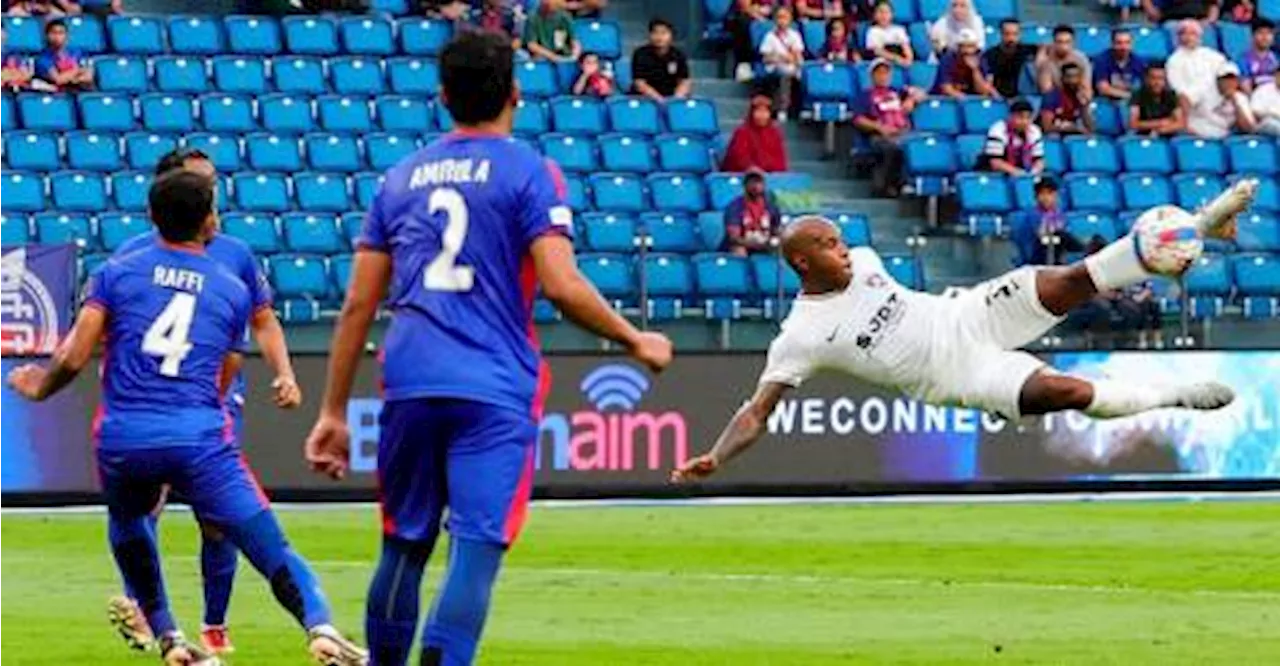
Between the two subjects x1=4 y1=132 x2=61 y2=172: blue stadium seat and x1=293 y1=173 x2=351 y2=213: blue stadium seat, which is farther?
x1=293 y1=173 x2=351 y2=213: blue stadium seat

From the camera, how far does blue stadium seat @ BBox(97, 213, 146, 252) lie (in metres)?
29.4

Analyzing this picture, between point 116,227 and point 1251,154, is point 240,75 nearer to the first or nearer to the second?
point 116,227

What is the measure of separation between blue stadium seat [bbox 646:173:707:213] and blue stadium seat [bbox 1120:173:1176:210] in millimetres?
4681

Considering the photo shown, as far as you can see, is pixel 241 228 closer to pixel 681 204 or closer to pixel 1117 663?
pixel 681 204

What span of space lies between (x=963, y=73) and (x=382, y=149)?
22.4ft

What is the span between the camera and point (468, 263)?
10586 mm

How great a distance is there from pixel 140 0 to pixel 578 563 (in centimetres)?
1496

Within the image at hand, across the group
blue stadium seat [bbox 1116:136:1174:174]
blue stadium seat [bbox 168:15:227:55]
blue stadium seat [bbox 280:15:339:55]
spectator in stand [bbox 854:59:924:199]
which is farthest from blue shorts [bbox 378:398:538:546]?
blue stadium seat [bbox 1116:136:1174:174]

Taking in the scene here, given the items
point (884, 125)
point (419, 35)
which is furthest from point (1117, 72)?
point (419, 35)

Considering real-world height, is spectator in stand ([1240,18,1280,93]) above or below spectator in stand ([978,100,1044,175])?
above

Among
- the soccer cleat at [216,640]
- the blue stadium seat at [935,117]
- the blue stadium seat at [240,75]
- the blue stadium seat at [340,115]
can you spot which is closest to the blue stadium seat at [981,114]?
the blue stadium seat at [935,117]

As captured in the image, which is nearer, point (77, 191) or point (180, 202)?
point (180, 202)

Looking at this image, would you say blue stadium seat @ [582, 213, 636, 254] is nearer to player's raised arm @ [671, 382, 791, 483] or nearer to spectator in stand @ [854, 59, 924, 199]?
spectator in stand @ [854, 59, 924, 199]

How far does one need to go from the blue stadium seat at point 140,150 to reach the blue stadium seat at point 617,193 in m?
3.94
